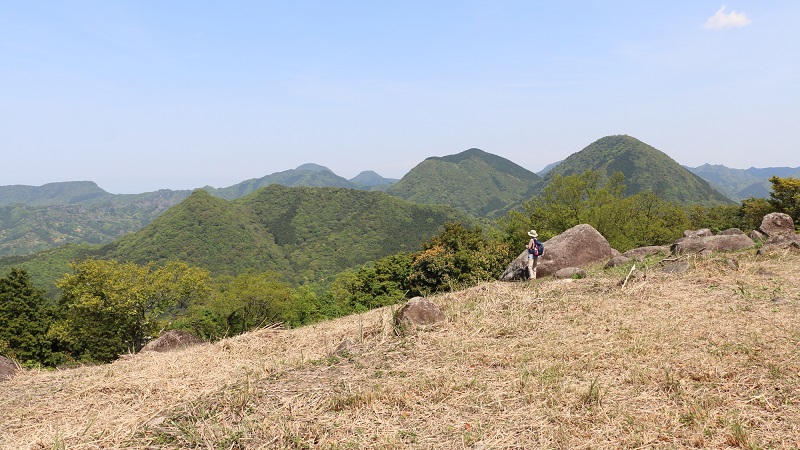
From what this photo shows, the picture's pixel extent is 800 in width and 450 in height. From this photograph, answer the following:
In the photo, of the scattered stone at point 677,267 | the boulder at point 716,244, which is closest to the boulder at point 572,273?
the scattered stone at point 677,267

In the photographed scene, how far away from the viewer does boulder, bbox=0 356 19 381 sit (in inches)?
352

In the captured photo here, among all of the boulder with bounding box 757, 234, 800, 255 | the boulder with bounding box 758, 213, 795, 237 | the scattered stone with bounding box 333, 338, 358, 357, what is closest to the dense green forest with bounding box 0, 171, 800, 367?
the boulder with bounding box 758, 213, 795, 237

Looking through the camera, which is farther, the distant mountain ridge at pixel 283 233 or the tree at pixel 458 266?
the distant mountain ridge at pixel 283 233

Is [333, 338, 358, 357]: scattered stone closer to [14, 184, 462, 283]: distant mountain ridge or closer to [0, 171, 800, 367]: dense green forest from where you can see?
[0, 171, 800, 367]: dense green forest

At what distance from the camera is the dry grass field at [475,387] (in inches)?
185

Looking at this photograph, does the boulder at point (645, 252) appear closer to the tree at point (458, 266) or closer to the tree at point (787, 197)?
the tree at point (458, 266)

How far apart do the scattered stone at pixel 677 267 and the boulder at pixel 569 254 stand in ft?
15.0

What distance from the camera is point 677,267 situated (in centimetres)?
1244

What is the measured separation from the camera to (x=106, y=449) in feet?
15.3

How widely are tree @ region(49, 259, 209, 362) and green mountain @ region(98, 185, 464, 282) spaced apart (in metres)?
64.8

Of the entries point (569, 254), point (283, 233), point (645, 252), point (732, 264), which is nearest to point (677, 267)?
point (732, 264)

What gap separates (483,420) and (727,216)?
7104 centimetres

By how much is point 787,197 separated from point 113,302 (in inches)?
2540

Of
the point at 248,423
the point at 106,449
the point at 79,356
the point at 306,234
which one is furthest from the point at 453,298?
the point at 306,234
